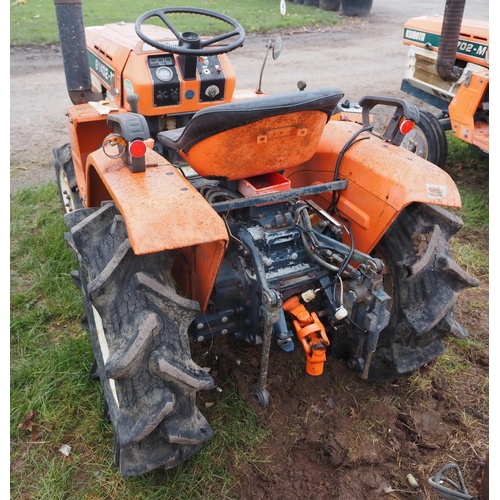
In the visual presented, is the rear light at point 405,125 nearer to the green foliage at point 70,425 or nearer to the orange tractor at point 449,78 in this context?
the green foliage at point 70,425

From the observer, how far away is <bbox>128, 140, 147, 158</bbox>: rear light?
2.03 meters

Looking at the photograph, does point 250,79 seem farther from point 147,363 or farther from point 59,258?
point 147,363

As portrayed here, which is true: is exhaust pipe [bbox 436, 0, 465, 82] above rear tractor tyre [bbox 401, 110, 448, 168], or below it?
above

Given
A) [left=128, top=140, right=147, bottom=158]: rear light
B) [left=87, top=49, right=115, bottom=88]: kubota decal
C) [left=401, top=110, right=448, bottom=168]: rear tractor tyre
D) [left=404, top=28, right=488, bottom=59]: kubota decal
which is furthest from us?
[left=401, top=110, right=448, bottom=168]: rear tractor tyre

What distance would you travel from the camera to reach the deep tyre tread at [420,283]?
228 cm

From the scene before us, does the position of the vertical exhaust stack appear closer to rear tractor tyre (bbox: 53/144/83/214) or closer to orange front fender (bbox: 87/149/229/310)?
rear tractor tyre (bbox: 53/144/83/214)

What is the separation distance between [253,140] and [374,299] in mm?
854

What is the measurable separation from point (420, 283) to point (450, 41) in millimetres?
3135

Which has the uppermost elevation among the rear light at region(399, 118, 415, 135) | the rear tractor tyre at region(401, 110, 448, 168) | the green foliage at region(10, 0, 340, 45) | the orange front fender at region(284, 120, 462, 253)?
the rear light at region(399, 118, 415, 135)

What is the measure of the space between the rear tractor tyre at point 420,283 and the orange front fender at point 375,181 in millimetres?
134

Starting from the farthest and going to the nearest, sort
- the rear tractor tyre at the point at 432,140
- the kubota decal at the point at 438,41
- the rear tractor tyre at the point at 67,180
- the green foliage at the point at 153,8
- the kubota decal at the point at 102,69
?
the green foliage at the point at 153,8 < the rear tractor tyre at the point at 432,140 < the kubota decal at the point at 438,41 < the rear tractor tyre at the point at 67,180 < the kubota decal at the point at 102,69

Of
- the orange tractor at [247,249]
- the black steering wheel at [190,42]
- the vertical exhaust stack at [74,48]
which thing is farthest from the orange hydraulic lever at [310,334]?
the vertical exhaust stack at [74,48]

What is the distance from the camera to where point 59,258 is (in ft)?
11.7

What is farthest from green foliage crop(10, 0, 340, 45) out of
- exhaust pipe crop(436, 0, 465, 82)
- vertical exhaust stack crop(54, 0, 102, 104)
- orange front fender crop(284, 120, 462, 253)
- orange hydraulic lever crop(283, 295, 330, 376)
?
orange hydraulic lever crop(283, 295, 330, 376)
